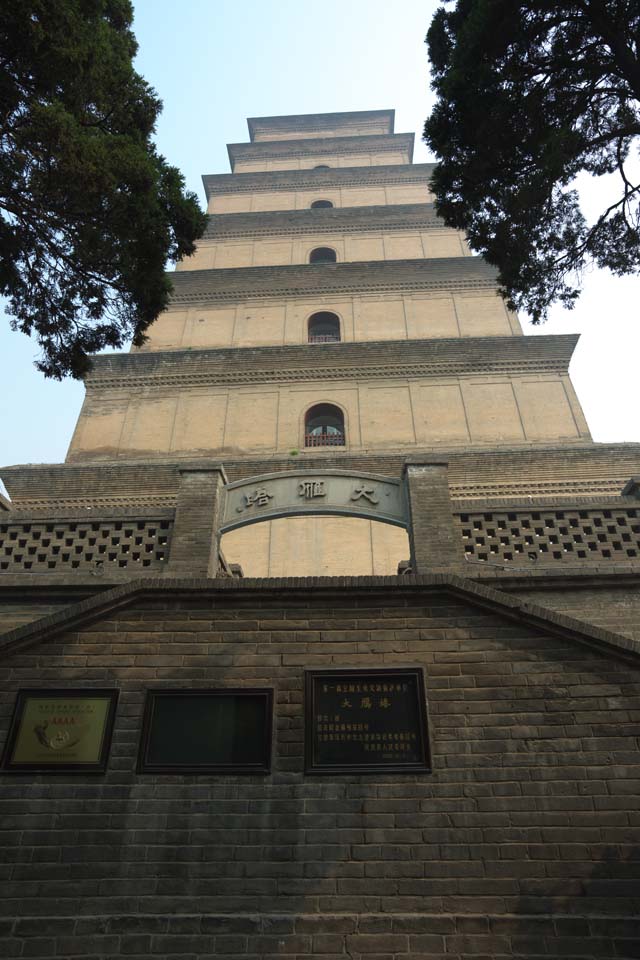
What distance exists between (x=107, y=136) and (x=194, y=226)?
1180 millimetres

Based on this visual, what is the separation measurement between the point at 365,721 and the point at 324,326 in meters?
12.9

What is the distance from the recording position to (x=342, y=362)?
14.1 m

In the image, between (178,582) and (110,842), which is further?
(178,582)

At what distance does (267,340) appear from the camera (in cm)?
1541

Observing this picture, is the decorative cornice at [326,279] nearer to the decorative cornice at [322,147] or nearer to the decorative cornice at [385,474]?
the decorative cornice at [385,474]

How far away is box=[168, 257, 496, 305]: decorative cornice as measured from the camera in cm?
1622

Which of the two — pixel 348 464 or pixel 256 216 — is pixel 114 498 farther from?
pixel 256 216

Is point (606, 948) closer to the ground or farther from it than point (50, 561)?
closer to the ground

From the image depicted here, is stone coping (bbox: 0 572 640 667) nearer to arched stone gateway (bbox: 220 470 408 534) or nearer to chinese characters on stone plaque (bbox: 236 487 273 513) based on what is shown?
arched stone gateway (bbox: 220 470 408 534)

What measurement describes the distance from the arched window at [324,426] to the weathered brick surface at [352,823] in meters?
8.03

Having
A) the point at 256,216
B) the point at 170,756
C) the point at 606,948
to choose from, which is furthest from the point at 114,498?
the point at 256,216

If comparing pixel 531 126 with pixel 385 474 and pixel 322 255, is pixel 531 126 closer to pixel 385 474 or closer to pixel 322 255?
pixel 385 474

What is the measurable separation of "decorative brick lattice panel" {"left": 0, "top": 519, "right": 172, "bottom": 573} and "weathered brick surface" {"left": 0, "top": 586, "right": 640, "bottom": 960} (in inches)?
72.8

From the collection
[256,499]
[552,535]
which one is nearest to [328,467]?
[256,499]
